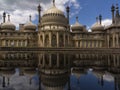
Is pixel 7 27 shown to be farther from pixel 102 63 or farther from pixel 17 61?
pixel 102 63

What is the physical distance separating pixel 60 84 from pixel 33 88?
249 centimetres

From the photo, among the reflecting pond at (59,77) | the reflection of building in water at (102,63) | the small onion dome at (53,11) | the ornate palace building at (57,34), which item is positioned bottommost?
the reflecting pond at (59,77)

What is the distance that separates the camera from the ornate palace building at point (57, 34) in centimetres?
5453

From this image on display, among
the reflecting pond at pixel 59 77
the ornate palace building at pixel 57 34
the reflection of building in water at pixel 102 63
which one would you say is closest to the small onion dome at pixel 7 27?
the ornate palace building at pixel 57 34

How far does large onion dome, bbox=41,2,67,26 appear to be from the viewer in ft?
180

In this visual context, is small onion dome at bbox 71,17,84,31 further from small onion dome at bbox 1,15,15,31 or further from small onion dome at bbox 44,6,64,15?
small onion dome at bbox 1,15,15,31

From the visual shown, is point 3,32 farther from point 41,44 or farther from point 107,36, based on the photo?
point 107,36

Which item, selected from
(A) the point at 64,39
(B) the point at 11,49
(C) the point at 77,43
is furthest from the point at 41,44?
(B) the point at 11,49

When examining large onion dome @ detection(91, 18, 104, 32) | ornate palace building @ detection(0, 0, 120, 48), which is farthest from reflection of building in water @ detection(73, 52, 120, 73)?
large onion dome @ detection(91, 18, 104, 32)

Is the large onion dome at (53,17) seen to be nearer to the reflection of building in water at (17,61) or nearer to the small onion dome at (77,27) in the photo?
the small onion dome at (77,27)

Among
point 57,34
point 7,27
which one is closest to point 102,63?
point 57,34

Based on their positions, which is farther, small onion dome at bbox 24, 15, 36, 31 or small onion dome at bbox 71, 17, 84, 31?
small onion dome at bbox 71, 17, 84, 31

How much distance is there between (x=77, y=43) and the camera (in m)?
64.5

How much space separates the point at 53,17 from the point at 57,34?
18.7 ft
